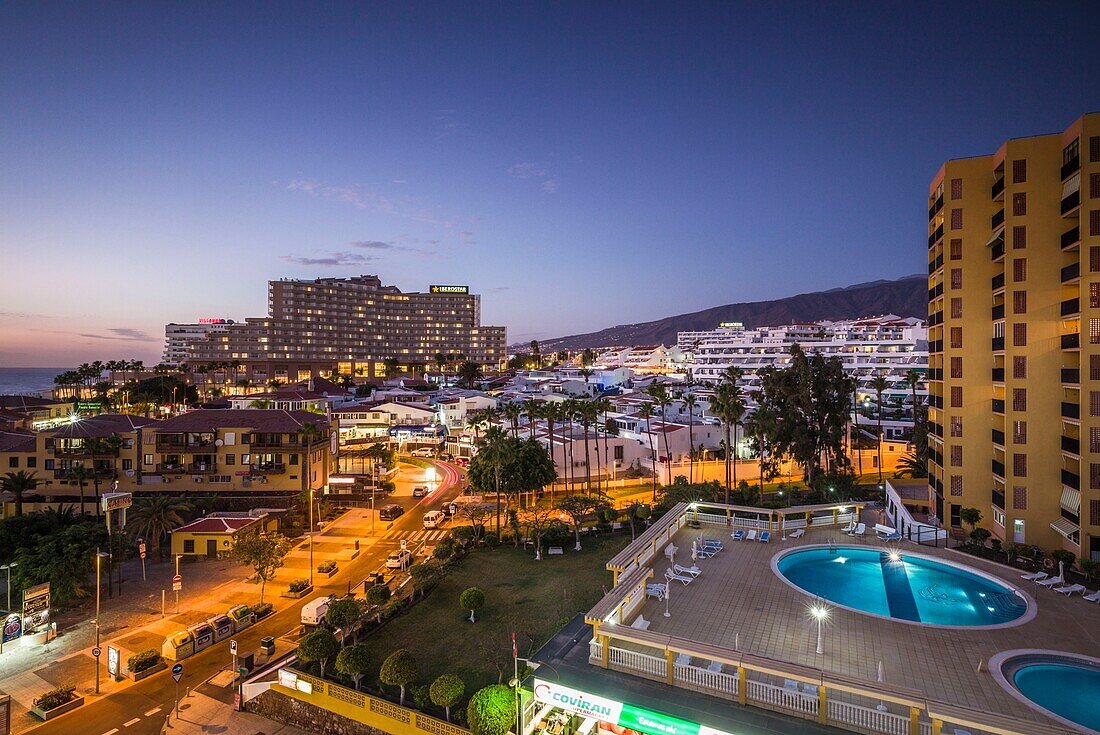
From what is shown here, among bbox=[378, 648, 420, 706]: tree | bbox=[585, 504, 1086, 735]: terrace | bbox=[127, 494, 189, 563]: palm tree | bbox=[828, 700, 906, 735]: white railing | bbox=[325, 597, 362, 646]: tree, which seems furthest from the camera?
bbox=[127, 494, 189, 563]: palm tree

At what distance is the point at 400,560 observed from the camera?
38094 millimetres

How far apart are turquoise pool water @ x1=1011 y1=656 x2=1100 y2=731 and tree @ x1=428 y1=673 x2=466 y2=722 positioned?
18.0 m

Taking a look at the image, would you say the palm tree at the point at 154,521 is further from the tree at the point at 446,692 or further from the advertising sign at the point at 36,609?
the tree at the point at 446,692

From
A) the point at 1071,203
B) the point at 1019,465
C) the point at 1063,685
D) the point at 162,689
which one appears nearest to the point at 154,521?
the point at 162,689

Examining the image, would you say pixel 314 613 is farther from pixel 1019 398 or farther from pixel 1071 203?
pixel 1071 203

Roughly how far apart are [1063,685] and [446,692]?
66.4ft

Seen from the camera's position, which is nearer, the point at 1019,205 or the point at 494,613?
the point at 494,613

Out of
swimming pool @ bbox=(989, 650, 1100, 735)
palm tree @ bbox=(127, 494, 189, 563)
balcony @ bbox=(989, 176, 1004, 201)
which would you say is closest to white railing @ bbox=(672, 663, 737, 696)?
swimming pool @ bbox=(989, 650, 1100, 735)

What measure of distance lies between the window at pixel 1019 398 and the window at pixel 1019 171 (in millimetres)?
12885

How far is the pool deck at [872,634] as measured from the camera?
672 inches

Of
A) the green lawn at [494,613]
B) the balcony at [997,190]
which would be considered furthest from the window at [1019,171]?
the green lawn at [494,613]

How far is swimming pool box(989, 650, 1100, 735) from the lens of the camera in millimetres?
16250

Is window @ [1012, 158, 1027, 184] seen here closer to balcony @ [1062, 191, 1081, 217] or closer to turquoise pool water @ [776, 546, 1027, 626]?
balcony @ [1062, 191, 1081, 217]

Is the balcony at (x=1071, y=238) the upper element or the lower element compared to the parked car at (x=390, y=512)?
upper
